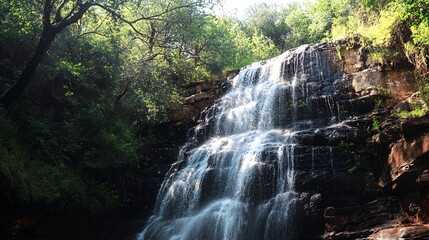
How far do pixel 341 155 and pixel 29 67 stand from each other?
404 inches

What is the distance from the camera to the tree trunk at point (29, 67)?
11.3 meters

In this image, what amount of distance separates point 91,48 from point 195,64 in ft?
28.6

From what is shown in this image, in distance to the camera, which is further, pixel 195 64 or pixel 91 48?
pixel 195 64

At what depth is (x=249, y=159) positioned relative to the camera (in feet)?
39.3

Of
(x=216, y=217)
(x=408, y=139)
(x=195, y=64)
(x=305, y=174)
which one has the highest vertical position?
(x=195, y=64)

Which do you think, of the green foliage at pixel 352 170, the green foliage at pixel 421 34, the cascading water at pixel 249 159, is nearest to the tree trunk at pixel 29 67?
the cascading water at pixel 249 159

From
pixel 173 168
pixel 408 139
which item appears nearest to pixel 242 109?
pixel 173 168

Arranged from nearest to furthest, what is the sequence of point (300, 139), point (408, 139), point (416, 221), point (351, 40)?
point (416, 221) < point (408, 139) < point (300, 139) < point (351, 40)

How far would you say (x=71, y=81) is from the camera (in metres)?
14.6

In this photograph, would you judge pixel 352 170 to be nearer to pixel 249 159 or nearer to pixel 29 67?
pixel 249 159

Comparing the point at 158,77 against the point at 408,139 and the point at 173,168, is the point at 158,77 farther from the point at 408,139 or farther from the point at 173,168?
the point at 408,139

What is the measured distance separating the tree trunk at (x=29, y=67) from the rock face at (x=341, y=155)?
6.13 meters

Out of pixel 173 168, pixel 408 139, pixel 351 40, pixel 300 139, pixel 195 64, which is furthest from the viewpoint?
pixel 195 64

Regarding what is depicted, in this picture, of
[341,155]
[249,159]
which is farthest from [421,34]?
[249,159]
